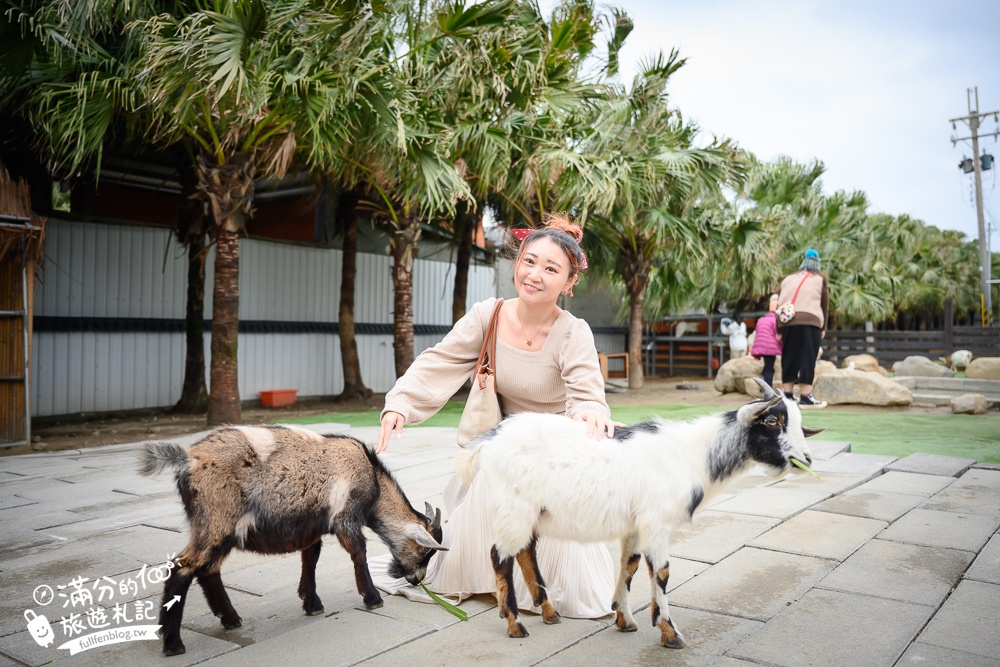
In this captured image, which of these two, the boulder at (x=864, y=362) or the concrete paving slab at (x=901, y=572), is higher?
the boulder at (x=864, y=362)

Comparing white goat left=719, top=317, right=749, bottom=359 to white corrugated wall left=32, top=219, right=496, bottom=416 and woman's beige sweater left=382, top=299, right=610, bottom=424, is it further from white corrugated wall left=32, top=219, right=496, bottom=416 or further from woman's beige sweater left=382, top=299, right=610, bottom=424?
woman's beige sweater left=382, top=299, right=610, bottom=424

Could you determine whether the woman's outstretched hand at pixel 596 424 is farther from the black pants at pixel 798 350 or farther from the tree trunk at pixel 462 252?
the tree trunk at pixel 462 252

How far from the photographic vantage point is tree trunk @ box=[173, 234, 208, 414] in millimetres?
11219

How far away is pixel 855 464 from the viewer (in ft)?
21.6

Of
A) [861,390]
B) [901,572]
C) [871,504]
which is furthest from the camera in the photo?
[861,390]

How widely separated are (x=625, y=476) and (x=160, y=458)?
175 centimetres

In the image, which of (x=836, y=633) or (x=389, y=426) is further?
(x=389, y=426)

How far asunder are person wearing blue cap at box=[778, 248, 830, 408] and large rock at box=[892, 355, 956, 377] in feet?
34.6

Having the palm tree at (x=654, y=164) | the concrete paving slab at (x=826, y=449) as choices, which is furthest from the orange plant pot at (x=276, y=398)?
the concrete paving slab at (x=826, y=449)

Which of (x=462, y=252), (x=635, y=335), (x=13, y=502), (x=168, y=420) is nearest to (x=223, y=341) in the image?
(x=168, y=420)

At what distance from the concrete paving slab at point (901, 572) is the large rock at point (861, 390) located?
8.13 m

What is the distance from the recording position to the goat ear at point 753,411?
8.88 ft

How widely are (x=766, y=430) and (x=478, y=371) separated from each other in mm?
1340

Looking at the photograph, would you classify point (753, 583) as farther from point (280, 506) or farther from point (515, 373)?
point (280, 506)
